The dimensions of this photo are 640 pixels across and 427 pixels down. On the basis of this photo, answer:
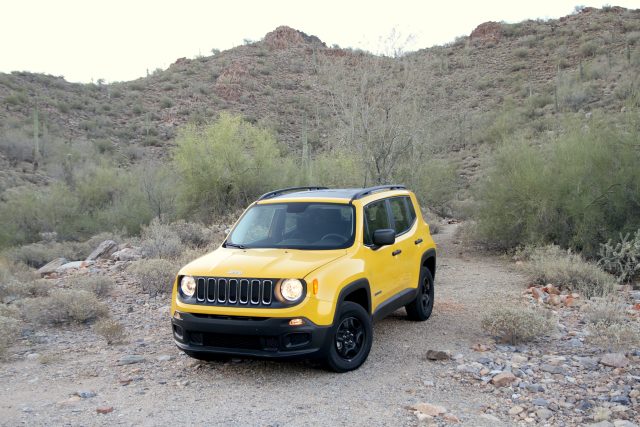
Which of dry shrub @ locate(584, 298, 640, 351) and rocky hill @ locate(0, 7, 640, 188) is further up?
rocky hill @ locate(0, 7, 640, 188)

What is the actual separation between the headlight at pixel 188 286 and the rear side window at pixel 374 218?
1922 mm

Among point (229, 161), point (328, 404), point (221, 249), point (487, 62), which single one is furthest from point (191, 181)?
point (487, 62)

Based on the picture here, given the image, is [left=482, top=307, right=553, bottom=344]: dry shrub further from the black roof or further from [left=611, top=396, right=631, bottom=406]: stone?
the black roof

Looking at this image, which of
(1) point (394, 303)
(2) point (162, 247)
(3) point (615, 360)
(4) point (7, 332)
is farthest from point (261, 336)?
(2) point (162, 247)

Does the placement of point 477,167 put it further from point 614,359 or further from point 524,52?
point 614,359

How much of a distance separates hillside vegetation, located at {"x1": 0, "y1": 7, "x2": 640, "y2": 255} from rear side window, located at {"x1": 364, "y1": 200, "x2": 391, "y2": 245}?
7779 mm

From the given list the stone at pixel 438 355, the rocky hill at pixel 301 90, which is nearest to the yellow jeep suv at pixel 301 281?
the stone at pixel 438 355

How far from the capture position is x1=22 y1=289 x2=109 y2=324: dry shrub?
9.76 m

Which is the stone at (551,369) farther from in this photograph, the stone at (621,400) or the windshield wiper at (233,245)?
the windshield wiper at (233,245)

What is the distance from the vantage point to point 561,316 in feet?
30.2

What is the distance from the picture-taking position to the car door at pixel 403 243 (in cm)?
785

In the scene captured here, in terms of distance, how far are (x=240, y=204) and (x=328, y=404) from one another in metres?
16.7

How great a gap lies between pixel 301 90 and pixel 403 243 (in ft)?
138

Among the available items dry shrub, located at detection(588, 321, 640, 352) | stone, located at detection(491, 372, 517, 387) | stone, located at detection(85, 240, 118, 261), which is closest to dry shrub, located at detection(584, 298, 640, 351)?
dry shrub, located at detection(588, 321, 640, 352)
